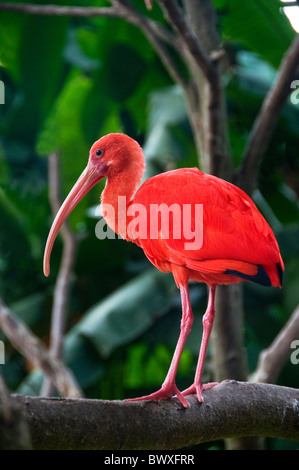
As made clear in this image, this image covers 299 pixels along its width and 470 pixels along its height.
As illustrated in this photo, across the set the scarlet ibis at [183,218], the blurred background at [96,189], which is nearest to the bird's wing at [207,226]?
the scarlet ibis at [183,218]

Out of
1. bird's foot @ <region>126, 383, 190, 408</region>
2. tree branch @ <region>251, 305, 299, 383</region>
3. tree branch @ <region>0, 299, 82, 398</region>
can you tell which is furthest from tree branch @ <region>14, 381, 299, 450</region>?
tree branch @ <region>0, 299, 82, 398</region>

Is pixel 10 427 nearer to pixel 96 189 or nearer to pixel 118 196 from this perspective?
pixel 118 196

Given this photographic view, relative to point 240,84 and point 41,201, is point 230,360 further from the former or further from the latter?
point 41,201

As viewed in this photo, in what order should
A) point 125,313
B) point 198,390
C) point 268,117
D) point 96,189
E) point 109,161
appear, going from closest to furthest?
point 109,161 → point 198,390 → point 268,117 → point 96,189 → point 125,313

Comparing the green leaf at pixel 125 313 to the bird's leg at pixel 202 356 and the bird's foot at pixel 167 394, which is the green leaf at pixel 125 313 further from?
the bird's foot at pixel 167 394

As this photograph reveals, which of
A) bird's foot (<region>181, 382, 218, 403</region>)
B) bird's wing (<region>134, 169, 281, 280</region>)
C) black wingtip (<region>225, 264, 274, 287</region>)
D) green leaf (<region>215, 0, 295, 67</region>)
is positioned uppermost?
green leaf (<region>215, 0, 295, 67</region>)

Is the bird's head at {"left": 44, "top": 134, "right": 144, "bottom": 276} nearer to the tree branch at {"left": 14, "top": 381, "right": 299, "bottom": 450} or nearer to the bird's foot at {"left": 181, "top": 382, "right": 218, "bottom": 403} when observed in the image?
the tree branch at {"left": 14, "top": 381, "right": 299, "bottom": 450}

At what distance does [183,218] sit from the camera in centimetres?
126

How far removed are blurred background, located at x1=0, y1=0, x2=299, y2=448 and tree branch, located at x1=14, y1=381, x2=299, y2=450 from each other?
1481mm

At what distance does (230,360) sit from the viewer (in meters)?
2.45

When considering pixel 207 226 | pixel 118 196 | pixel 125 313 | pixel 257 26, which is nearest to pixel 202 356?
pixel 207 226

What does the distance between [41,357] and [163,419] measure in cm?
193

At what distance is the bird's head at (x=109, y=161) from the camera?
1198mm

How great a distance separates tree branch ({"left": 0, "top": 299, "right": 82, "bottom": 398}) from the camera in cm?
296
